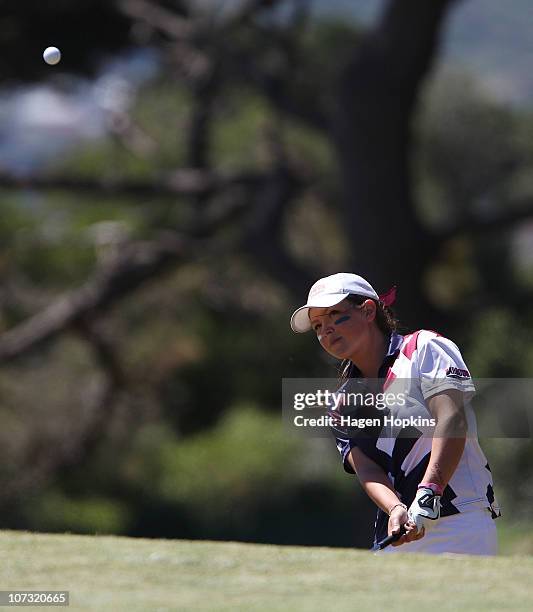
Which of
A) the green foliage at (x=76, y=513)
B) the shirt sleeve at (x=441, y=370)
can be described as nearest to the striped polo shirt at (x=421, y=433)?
the shirt sleeve at (x=441, y=370)

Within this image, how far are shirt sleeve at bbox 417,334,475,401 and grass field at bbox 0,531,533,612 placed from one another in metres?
A: 0.29

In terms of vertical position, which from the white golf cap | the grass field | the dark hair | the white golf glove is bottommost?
the grass field

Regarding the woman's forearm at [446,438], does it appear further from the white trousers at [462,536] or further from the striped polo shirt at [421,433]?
the white trousers at [462,536]

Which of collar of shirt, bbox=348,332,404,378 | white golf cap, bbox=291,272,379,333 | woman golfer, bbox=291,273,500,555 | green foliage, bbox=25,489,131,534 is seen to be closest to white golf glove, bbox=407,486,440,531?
woman golfer, bbox=291,273,500,555

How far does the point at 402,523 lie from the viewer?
2.18 metres

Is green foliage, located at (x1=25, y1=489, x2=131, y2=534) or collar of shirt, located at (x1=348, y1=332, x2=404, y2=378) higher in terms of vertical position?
collar of shirt, located at (x1=348, y1=332, x2=404, y2=378)

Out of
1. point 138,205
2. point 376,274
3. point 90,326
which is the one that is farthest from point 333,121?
A: point 138,205

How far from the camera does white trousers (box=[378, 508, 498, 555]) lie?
2311 millimetres

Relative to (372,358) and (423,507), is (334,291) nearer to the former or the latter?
(372,358)

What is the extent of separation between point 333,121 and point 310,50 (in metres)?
2.54

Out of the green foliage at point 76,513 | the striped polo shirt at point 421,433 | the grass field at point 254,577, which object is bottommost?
the green foliage at point 76,513

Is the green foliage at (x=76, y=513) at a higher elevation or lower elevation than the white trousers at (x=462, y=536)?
lower

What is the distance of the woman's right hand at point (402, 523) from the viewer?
2.18 m

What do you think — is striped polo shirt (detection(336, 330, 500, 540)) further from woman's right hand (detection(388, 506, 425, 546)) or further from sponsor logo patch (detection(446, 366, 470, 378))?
woman's right hand (detection(388, 506, 425, 546))
